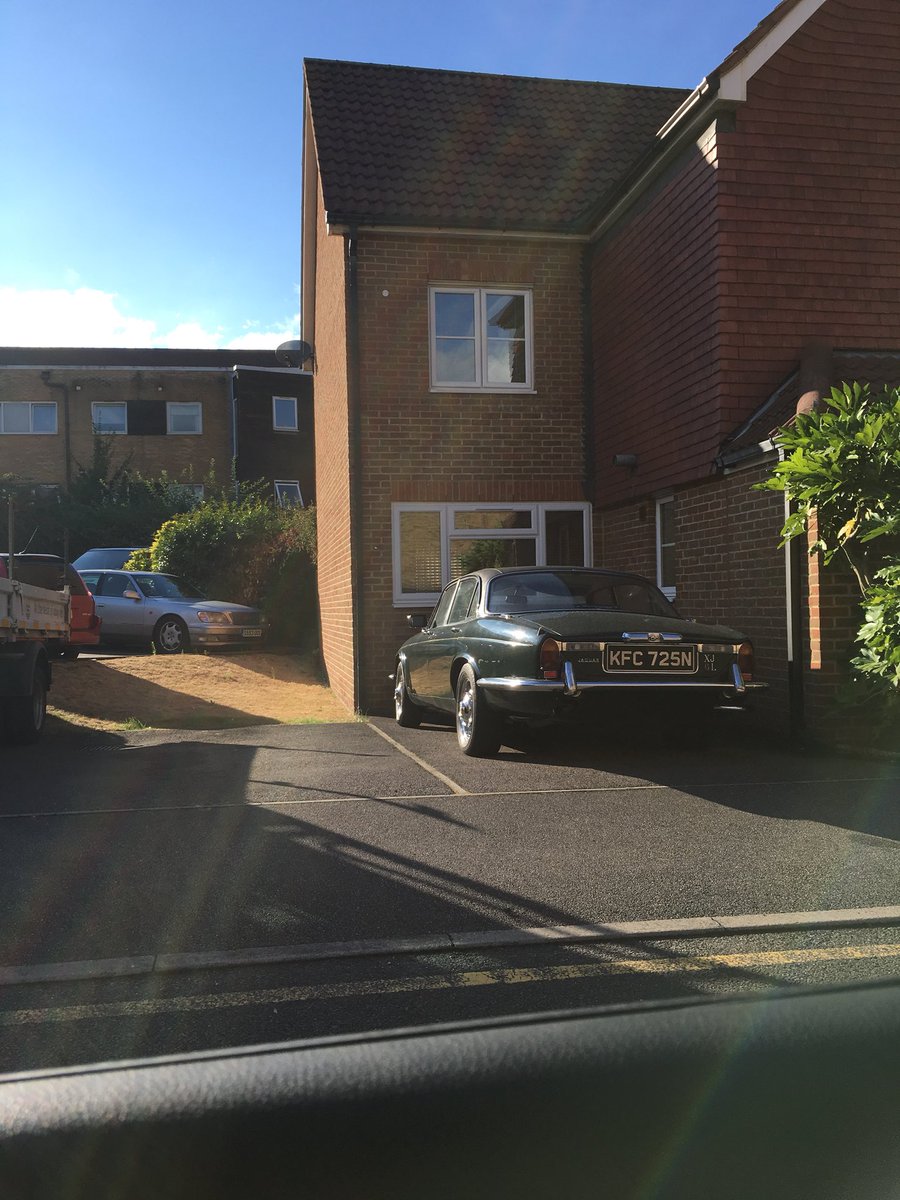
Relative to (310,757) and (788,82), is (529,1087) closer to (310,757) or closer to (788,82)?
(310,757)

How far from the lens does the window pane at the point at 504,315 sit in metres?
12.8

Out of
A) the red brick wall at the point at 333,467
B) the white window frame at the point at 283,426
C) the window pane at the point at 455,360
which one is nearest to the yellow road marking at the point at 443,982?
the red brick wall at the point at 333,467

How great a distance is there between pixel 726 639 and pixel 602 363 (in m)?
6.14

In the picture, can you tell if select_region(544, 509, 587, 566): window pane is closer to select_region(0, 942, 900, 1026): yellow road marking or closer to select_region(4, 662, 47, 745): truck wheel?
select_region(4, 662, 47, 745): truck wheel

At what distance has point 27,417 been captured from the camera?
3384 cm

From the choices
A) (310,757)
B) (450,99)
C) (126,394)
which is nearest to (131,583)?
(450,99)

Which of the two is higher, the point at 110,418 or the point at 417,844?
the point at 110,418

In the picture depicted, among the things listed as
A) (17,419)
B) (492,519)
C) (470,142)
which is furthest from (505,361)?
(17,419)

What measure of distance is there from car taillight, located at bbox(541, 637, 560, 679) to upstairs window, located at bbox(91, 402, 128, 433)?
2969cm

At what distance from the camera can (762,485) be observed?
7.89m

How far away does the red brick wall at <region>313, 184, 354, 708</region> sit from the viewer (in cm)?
1266

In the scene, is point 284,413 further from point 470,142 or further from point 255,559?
point 470,142

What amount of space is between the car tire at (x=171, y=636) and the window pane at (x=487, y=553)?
7.31 meters

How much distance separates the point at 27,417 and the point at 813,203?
1162 inches
